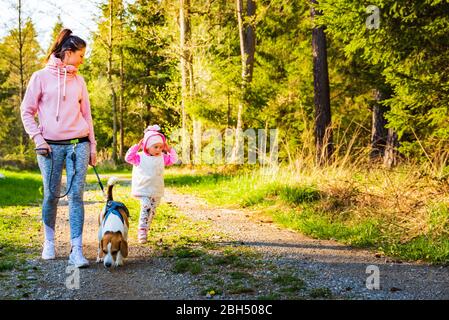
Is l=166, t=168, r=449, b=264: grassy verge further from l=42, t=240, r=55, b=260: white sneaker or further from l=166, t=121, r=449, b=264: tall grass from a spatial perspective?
l=42, t=240, r=55, b=260: white sneaker

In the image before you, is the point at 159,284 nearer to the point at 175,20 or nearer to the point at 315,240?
the point at 315,240

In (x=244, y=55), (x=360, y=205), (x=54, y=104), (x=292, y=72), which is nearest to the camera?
(x=54, y=104)

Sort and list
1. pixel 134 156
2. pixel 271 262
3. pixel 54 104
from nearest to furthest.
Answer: pixel 54 104 < pixel 271 262 < pixel 134 156

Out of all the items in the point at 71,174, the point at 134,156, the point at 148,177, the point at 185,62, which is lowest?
the point at 148,177

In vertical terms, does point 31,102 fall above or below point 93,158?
above

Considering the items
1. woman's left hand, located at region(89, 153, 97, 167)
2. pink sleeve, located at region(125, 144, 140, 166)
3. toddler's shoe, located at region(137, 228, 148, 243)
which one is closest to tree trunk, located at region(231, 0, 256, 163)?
pink sleeve, located at region(125, 144, 140, 166)

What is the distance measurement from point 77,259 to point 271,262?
199cm

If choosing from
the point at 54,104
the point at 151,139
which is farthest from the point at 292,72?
the point at 54,104

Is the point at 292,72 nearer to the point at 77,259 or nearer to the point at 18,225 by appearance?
the point at 18,225

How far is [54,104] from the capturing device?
554 cm

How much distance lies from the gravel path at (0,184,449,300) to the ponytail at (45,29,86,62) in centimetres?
220

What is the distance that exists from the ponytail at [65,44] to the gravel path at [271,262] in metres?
2.20

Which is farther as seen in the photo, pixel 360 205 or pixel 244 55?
pixel 244 55

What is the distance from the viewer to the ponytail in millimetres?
5587
